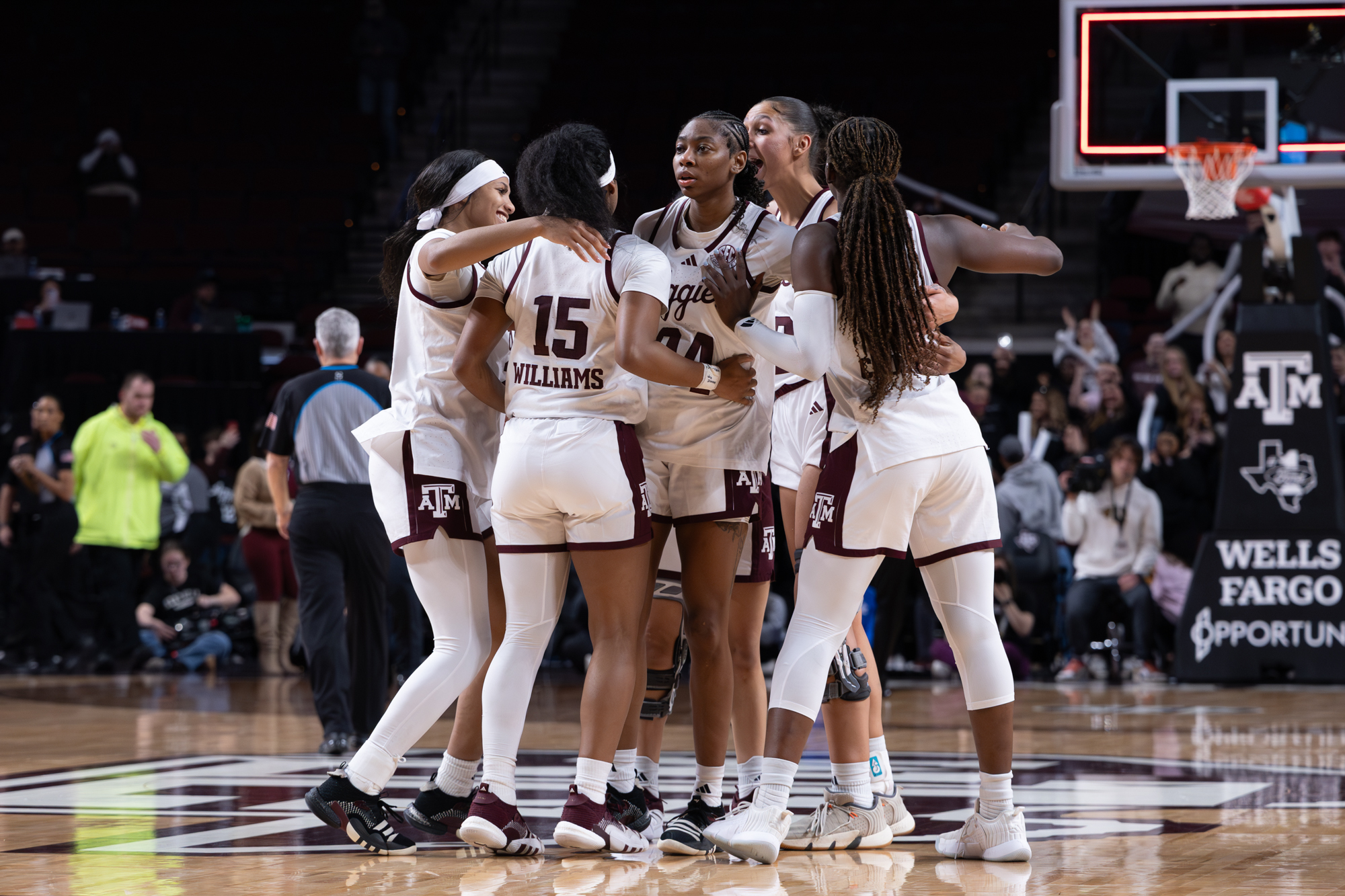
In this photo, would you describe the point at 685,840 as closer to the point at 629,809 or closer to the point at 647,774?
the point at 629,809

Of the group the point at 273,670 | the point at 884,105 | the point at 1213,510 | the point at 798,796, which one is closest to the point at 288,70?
the point at 884,105

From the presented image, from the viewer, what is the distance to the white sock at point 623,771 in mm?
4453

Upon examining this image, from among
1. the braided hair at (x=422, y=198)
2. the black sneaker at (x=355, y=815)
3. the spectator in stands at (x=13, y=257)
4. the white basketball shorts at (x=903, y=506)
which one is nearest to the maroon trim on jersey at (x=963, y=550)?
the white basketball shorts at (x=903, y=506)

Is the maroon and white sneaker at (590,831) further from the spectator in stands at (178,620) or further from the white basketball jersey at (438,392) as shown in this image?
the spectator in stands at (178,620)

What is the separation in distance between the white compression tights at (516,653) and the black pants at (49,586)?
8.06 m

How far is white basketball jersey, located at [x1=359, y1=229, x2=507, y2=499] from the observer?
14.6 ft

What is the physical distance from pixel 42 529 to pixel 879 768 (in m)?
8.52

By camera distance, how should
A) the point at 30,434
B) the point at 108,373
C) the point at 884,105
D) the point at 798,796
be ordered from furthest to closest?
the point at 884,105, the point at 108,373, the point at 30,434, the point at 798,796

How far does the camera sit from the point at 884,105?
60.4 ft

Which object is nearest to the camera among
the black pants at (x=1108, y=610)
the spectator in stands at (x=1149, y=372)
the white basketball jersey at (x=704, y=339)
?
the white basketball jersey at (x=704, y=339)

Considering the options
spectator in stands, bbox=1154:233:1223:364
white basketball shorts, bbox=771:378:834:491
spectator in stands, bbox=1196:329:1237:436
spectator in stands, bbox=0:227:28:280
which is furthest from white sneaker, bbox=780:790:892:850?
spectator in stands, bbox=0:227:28:280

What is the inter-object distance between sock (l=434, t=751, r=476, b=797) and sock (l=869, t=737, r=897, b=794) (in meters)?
1.13

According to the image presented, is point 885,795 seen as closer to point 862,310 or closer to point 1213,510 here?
point 862,310

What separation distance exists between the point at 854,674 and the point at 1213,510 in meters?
7.45
